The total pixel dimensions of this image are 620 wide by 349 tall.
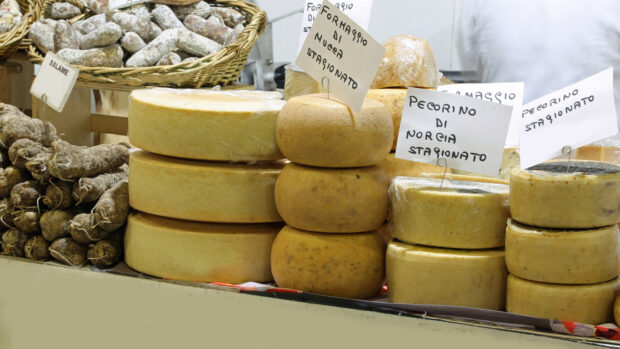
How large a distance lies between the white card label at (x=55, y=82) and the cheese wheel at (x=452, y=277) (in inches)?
37.0

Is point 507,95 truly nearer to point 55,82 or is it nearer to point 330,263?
point 330,263

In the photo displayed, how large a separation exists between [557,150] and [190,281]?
68 centimetres

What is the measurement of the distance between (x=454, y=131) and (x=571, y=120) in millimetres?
184

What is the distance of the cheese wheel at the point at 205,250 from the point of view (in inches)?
50.2

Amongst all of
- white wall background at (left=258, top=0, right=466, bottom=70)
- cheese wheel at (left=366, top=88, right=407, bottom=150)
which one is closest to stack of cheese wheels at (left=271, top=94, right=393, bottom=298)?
cheese wheel at (left=366, top=88, right=407, bottom=150)

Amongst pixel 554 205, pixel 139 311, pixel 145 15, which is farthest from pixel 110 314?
pixel 145 15

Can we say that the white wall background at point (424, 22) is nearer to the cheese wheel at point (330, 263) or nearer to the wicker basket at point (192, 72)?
the wicker basket at point (192, 72)

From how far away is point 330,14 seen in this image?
3.84ft

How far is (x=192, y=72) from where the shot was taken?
1.89 metres

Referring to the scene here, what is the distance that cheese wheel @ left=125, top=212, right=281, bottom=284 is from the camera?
1.28 meters

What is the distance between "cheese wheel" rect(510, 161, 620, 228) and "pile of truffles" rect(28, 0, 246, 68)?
Answer: 1224 mm

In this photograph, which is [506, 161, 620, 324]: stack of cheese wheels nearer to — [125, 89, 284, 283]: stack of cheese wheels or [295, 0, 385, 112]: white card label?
[295, 0, 385, 112]: white card label

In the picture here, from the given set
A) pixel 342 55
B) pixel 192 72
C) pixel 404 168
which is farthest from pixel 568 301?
pixel 192 72

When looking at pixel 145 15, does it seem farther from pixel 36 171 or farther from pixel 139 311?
pixel 139 311
